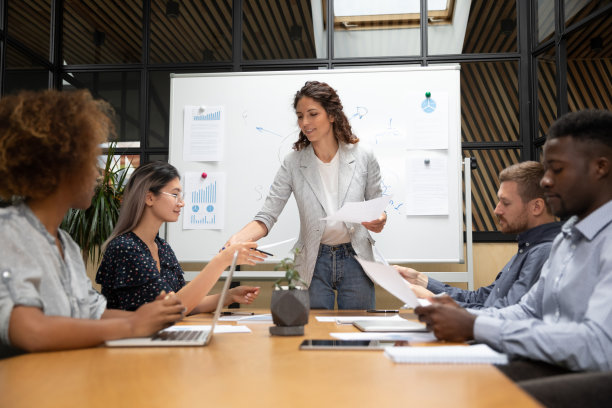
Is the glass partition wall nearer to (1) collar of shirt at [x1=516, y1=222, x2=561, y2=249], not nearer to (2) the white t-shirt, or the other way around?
(2) the white t-shirt

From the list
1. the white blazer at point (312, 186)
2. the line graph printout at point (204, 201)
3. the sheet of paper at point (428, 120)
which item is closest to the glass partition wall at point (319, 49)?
the sheet of paper at point (428, 120)

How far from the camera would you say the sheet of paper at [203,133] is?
3.96m

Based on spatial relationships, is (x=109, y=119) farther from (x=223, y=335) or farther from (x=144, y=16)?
(x=144, y=16)

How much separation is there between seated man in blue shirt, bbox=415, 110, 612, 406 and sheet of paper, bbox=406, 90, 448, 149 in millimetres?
2288

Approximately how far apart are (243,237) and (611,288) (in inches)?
63.1

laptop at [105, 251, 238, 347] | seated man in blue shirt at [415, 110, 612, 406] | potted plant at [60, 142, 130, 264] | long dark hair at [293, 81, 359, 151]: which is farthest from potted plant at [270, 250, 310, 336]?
potted plant at [60, 142, 130, 264]

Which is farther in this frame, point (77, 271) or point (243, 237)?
point (243, 237)

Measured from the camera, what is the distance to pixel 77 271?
1352 millimetres

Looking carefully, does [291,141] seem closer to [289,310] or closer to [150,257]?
[150,257]

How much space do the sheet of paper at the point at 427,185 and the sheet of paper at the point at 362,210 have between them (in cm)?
175

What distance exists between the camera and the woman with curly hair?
43.4 inches

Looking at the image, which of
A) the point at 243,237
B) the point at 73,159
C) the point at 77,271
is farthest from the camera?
the point at 243,237

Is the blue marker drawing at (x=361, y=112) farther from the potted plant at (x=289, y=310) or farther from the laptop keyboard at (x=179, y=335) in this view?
the laptop keyboard at (x=179, y=335)

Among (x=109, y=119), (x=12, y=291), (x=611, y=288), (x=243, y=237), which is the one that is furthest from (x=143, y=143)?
(x=611, y=288)
